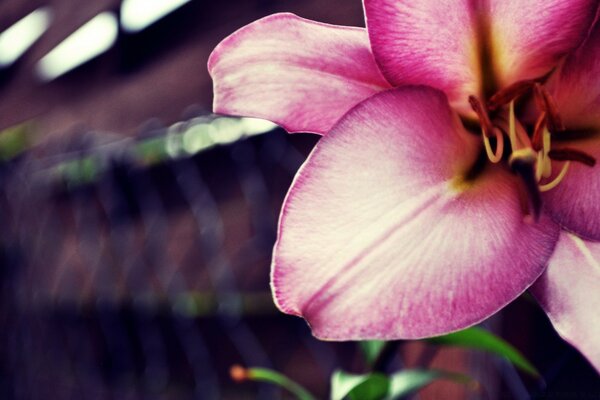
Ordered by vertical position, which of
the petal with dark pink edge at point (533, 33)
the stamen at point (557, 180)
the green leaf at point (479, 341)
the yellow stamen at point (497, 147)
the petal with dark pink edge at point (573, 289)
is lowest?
the green leaf at point (479, 341)

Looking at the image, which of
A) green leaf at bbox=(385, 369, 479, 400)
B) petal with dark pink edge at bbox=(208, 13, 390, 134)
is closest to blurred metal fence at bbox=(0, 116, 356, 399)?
green leaf at bbox=(385, 369, 479, 400)

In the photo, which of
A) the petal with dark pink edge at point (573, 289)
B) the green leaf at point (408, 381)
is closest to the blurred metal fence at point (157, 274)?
the green leaf at point (408, 381)

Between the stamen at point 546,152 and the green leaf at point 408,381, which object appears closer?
the stamen at point 546,152

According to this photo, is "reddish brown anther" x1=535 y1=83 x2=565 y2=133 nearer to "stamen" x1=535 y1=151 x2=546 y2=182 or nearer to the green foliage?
"stamen" x1=535 y1=151 x2=546 y2=182

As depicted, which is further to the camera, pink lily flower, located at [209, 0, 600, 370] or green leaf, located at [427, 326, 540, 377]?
green leaf, located at [427, 326, 540, 377]

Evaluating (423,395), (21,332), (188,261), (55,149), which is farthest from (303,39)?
(55,149)

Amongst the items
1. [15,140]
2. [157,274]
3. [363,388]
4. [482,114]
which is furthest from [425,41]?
[15,140]

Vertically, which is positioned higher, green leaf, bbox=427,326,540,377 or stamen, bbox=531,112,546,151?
stamen, bbox=531,112,546,151

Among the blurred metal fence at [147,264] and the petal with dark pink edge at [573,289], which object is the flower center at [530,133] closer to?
the petal with dark pink edge at [573,289]
